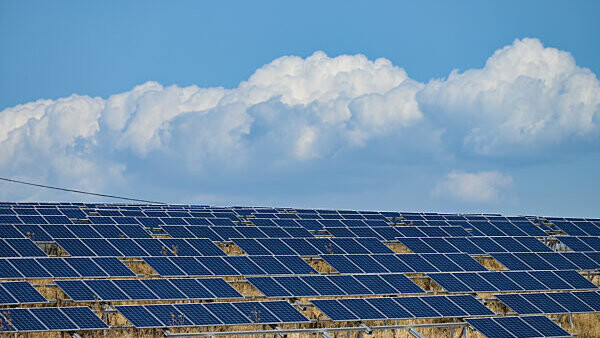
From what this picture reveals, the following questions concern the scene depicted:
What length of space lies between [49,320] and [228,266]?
35.9 ft

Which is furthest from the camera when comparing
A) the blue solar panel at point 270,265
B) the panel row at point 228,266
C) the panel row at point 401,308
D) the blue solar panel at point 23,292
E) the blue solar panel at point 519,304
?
the blue solar panel at point 270,265

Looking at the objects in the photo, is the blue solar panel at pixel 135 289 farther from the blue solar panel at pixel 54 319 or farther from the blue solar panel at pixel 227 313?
the blue solar panel at pixel 54 319

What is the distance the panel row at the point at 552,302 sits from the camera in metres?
42.7

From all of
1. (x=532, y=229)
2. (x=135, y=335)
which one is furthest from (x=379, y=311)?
(x=532, y=229)

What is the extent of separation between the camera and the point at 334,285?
137ft

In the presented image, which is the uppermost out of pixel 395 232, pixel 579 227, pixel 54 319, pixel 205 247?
pixel 579 227

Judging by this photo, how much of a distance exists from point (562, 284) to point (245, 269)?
1573 centimetres

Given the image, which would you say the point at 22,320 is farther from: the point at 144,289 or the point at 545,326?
the point at 545,326

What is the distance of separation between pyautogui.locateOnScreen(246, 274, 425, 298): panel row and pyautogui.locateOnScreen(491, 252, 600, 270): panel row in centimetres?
877

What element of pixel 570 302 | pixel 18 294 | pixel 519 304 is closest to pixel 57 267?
pixel 18 294

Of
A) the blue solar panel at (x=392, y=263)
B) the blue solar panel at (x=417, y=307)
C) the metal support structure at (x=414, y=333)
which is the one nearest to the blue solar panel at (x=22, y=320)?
the metal support structure at (x=414, y=333)

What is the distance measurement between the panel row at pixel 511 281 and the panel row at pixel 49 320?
659 inches

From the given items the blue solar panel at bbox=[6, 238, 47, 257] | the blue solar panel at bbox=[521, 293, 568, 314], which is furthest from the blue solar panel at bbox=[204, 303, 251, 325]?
the blue solar panel at bbox=[521, 293, 568, 314]

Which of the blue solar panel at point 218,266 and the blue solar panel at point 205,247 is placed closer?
the blue solar panel at point 218,266
